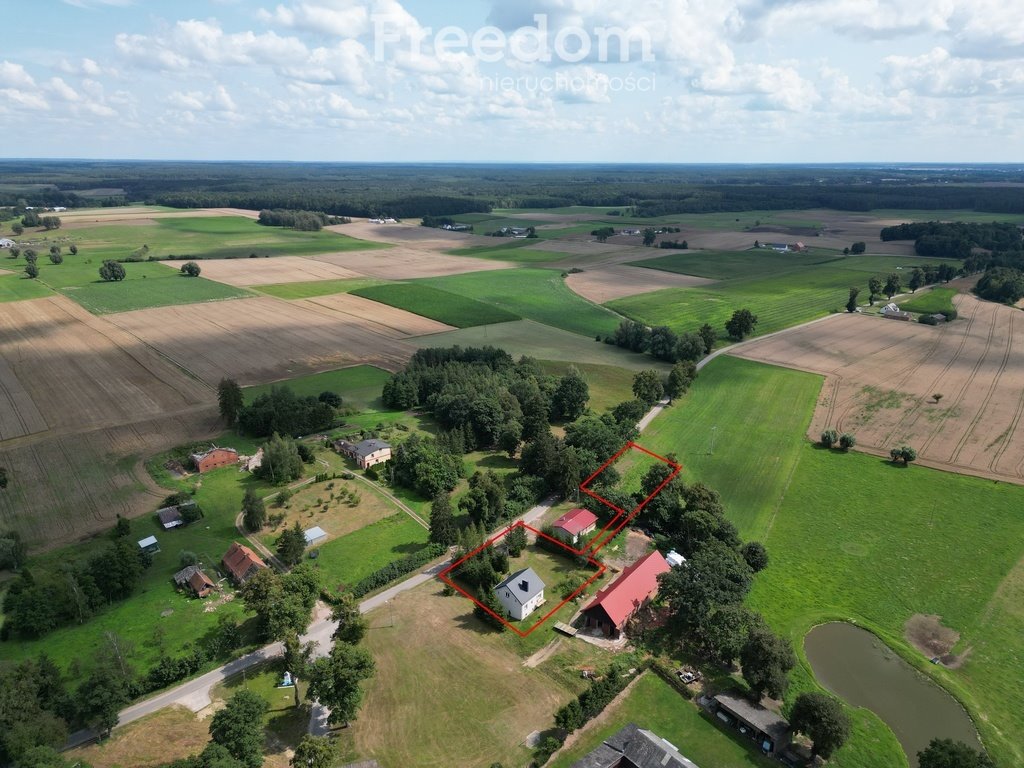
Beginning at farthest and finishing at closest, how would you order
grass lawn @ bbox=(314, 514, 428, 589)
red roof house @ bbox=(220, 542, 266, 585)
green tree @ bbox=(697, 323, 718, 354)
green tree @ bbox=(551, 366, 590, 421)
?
green tree @ bbox=(697, 323, 718, 354), green tree @ bbox=(551, 366, 590, 421), grass lawn @ bbox=(314, 514, 428, 589), red roof house @ bbox=(220, 542, 266, 585)

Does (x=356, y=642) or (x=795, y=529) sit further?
(x=795, y=529)

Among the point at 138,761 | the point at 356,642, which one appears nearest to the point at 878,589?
the point at 356,642

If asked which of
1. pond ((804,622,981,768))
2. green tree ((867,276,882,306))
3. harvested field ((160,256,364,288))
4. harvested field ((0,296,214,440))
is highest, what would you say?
green tree ((867,276,882,306))

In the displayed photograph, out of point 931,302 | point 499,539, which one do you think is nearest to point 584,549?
point 499,539

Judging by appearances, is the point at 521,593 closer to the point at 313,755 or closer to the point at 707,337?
the point at 313,755

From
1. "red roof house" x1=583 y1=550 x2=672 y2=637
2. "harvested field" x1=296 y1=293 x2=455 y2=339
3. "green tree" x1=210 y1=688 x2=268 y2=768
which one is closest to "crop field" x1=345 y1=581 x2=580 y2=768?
"red roof house" x1=583 y1=550 x2=672 y2=637

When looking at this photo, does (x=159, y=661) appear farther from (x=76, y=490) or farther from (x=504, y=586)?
(x=76, y=490)

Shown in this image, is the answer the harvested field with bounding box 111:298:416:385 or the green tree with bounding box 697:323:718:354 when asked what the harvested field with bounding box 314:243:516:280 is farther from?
the green tree with bounding box 697:323:718:354
